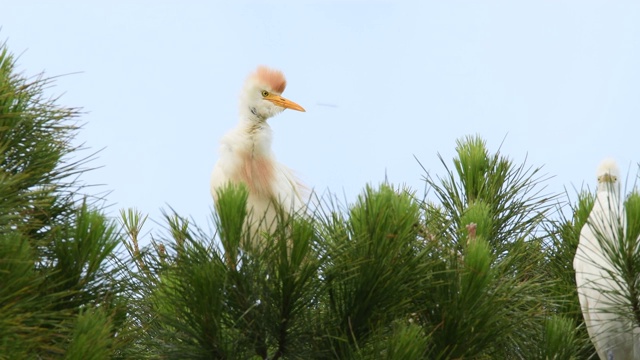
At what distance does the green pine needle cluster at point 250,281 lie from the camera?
2646 mm

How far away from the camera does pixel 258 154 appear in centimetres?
482

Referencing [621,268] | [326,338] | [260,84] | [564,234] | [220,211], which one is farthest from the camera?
[260,84]

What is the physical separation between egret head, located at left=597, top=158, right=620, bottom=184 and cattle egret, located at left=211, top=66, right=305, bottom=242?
3.98 feet

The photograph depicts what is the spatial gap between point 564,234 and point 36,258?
2.12m

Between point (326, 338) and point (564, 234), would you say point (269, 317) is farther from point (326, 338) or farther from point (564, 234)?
point (564, 234)

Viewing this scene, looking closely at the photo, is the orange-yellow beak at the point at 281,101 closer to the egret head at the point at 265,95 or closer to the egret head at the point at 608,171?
the egret head at the point at 265,95

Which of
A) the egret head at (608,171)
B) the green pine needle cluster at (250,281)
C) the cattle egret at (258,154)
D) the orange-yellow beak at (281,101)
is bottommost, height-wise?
the green pine needle cluster at (250,281)

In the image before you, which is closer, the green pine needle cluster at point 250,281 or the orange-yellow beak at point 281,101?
the green pine needle cluster at point 250,281

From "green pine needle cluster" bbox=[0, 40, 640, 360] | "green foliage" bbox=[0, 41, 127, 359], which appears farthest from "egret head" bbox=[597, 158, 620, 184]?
"green foliage" bbox=[0, 41, 127, 359]

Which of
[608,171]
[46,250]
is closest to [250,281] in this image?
[46,250]

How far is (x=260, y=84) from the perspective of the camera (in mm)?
5062

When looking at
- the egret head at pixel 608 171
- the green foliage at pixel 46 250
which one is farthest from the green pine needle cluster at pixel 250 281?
the egret head at pixel 608 171

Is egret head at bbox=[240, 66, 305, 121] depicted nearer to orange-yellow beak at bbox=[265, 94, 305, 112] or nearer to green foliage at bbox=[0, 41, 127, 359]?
orange-yellow beak at bbox=[265, 94, 305, 112]

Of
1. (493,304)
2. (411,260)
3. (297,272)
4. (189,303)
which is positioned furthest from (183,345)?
(493,304)
